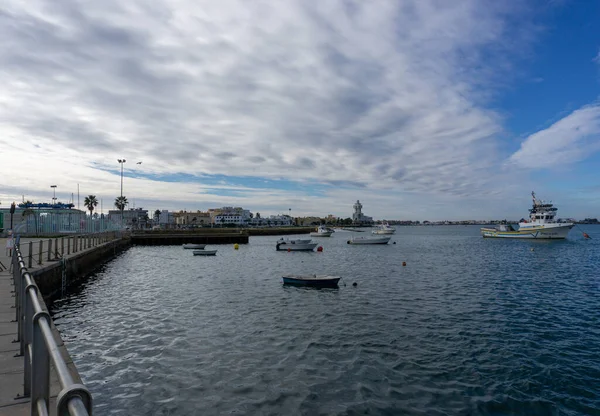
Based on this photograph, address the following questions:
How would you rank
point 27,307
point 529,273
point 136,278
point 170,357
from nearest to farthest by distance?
1. point 27,307
2. point 170,357
3. point 136,278
4. point 529,273

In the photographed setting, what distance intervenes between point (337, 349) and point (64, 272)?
1996cm

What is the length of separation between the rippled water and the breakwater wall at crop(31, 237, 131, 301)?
1.17 meters

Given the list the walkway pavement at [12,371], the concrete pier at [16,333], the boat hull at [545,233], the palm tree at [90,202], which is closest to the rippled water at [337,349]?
the concrete pier at [16,333]

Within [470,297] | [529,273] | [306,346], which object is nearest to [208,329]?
[306,346]

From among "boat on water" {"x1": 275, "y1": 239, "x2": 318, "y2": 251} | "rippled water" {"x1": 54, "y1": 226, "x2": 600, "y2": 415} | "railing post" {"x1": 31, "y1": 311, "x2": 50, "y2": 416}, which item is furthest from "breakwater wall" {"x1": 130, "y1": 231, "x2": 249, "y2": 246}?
"railing post" {"x1": 31, "y1": 311, "x2": 50, "y2": 416}

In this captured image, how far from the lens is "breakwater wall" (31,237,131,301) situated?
2072 cm

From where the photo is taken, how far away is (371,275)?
112 feet

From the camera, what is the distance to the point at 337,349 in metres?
14.3

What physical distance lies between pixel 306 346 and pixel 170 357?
197 inches

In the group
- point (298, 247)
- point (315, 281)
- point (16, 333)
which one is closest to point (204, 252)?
point (298, 247)

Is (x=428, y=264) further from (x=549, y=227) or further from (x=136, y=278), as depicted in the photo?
(x=549, y=227)

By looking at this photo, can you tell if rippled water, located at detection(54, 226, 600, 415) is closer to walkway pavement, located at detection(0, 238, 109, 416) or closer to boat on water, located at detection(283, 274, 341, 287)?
boat on water, located at detection(283, 274, 341, 287)

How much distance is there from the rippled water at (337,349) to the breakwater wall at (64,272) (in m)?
1.17

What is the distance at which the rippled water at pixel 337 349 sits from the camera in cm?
1043
